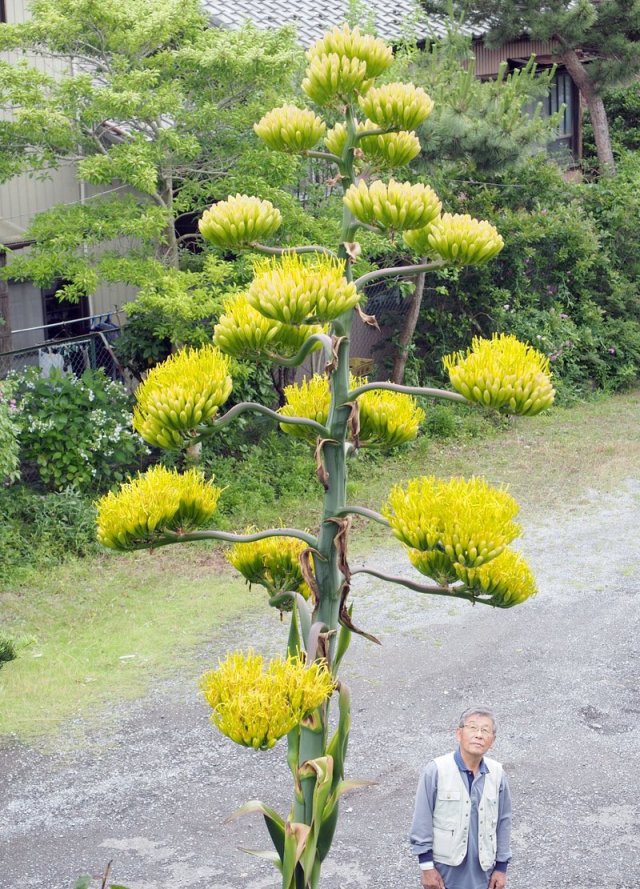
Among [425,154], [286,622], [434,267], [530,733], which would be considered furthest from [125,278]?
[434,267]

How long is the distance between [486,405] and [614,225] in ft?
52.2

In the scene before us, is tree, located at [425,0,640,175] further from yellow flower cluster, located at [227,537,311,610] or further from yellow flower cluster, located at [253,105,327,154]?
yellow flower cluster, located at [227,537,311,610]

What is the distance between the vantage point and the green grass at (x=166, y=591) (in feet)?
29.7

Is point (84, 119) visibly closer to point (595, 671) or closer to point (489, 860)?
point (595, 671)

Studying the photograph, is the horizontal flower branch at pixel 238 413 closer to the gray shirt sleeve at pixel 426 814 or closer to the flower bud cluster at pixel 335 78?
the flower bud cluster at pixel 335 78

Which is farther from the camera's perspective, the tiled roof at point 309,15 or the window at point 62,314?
the tiled roof at point 309,15

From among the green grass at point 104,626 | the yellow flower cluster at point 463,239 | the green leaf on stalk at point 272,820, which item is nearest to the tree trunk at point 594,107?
the green grass at point 104,626

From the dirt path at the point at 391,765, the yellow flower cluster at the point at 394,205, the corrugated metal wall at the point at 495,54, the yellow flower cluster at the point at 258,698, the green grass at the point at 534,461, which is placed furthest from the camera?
the corrugated metal wall at the point at 495,54

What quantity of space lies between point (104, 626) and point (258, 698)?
6733 mm

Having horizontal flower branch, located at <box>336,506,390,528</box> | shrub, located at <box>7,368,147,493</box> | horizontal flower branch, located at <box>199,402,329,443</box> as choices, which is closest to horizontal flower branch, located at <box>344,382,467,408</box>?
horizontal flower branch, located at <box>199,402,329,443</box>

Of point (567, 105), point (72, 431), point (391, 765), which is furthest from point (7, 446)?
point (567, 105)

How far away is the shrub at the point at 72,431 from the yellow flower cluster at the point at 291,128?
25.8ft

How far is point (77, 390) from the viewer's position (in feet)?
41.2

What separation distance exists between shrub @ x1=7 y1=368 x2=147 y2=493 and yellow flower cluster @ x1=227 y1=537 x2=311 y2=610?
7359 mm
